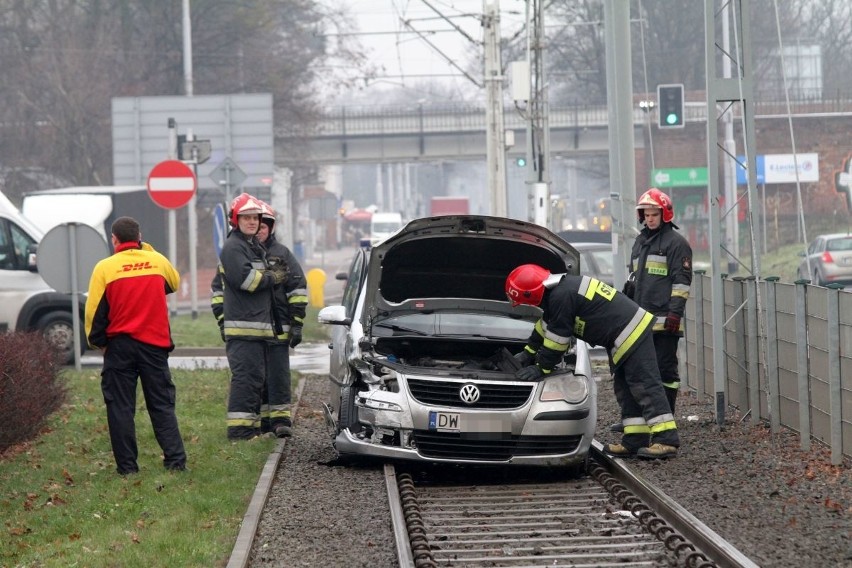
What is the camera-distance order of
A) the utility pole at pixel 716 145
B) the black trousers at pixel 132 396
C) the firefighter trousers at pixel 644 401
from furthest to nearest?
the utility pole at pixel 716 145
the firefighter trousers at pixel 644 401
the black trousers at pixel 132 396

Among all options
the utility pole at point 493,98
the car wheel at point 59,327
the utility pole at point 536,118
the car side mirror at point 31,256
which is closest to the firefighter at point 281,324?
the car side mirror at point 31,256

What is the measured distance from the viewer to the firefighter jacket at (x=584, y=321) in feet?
30.8

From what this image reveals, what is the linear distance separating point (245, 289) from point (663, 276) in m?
3.35

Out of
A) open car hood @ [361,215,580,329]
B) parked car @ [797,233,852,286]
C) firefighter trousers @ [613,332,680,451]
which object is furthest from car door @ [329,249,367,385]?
parked car @ [797,233,852,286]

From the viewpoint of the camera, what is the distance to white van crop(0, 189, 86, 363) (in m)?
18.8

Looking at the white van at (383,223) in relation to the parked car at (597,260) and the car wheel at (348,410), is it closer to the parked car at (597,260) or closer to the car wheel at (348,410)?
the parked car at (597,260)

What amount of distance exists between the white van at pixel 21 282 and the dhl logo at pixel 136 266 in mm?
9324

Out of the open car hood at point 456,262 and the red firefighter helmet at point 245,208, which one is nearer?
the open car hood at point 456,262

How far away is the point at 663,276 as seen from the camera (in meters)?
11.1

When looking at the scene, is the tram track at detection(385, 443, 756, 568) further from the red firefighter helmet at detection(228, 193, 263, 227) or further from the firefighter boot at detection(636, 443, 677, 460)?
the red firefighter helmet at detection(228, 193, 263, 227)

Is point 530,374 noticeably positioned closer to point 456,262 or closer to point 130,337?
point 456,262

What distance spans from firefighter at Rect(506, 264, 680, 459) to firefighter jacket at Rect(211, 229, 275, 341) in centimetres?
249

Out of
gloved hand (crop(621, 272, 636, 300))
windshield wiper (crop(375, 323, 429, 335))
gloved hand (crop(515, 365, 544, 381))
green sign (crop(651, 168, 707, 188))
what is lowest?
gloved hand (crop(515, 365, 544, 381))

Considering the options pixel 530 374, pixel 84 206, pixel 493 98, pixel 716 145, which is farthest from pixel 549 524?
pixel 493 98
